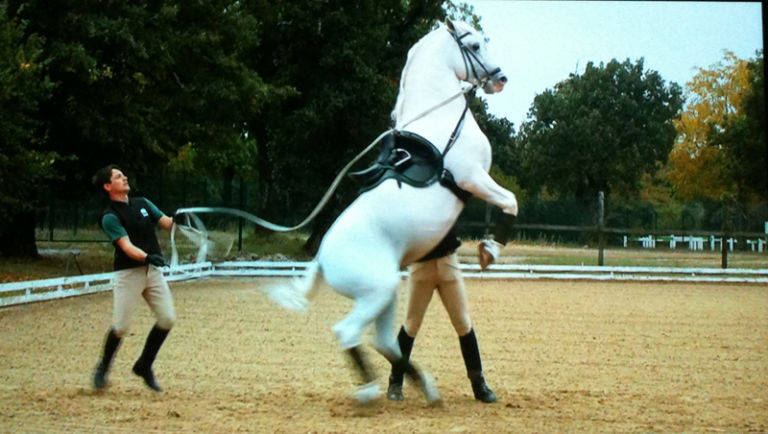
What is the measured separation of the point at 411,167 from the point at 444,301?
3.95 ft

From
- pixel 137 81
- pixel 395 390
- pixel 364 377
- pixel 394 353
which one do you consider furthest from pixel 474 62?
pixel 137 81

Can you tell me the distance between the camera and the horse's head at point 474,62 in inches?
215

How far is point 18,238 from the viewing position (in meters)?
20.0

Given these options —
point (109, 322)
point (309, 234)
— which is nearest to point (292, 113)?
point (309, 234)

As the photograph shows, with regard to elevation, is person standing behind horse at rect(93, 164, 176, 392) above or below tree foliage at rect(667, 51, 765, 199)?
below

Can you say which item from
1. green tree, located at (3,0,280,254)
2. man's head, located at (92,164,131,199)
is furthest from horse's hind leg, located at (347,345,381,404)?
green tree, located at (3,0,280,254)

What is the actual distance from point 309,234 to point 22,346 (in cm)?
1823

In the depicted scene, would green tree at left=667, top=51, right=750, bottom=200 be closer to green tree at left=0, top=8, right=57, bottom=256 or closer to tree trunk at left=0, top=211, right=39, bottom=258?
green tree at left=0, top=8, right=57, bottom=256

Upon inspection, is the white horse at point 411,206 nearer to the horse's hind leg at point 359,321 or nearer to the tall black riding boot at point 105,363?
the horse's hind leg at point 359,321

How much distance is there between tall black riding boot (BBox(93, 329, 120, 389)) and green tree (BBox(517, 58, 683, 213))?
52.6 feet

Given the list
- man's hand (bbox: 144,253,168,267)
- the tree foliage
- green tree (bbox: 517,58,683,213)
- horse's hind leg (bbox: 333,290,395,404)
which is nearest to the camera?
horse's hind leg (bbox: 333,290,395,404)

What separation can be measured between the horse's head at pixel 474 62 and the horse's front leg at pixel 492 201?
643 mm

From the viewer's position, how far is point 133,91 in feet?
59.9

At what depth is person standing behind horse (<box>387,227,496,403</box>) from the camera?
5801 millimetres
